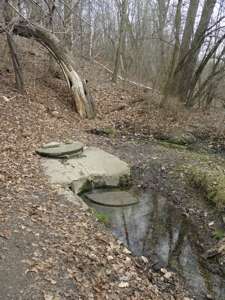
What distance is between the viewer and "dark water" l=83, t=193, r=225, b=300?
4.40 metres

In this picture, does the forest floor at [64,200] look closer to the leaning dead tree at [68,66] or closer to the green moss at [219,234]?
the green moss at [219,234]

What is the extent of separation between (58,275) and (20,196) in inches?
78.3

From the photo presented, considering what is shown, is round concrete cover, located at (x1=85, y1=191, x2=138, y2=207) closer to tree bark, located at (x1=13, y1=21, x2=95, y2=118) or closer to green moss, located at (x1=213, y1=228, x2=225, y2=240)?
green moss, located at (x1=213, y1=228, x2=225, y2=240)

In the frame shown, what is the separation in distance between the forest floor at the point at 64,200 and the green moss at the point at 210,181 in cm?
29

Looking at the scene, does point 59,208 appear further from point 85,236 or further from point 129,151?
point 129,151

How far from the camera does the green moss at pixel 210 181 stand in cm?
621

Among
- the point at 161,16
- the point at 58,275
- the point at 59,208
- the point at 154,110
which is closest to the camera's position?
the point at 58,275

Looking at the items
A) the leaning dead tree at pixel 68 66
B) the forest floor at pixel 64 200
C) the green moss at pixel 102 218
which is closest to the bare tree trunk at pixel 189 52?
the forest floor at pixel 64 200

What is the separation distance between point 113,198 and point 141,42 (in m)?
11.5

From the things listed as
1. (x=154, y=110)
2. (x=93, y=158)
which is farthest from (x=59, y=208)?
(x=154, y=110)

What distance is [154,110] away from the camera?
36.8 feet

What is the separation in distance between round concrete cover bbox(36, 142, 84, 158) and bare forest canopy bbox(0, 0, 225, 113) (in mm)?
2594

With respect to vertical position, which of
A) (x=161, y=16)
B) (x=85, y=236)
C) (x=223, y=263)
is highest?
(x=161, y=16)

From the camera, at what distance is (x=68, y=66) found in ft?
36.2
